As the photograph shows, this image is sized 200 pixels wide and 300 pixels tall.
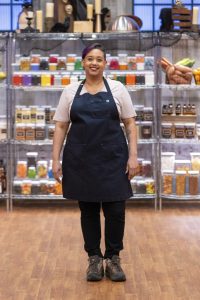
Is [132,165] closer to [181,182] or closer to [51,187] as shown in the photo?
[181,182]

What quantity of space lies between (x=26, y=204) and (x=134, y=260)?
121 inches

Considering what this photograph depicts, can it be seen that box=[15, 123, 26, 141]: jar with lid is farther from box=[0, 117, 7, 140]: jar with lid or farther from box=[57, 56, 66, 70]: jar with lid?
box=[57, 56, 66, 70]: jar with lid

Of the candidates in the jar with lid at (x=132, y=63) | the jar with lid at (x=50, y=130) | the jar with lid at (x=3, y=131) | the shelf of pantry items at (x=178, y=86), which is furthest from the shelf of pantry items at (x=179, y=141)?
the jar with lid at (x=3, y=131)

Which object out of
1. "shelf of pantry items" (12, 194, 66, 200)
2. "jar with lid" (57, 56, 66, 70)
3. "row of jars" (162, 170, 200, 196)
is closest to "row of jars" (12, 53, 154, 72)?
"jar with lid" (57, 56, 66, 70)

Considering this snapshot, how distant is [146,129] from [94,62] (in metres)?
Answer: 3.28

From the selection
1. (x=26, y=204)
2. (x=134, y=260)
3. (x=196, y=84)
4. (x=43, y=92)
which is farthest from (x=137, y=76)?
(x=134, y=260)

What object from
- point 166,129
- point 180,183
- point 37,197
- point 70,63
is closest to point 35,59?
point 70,63

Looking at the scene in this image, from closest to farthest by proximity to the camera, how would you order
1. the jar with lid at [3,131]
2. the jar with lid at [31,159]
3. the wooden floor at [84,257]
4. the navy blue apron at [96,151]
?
1. the wooden floor at [84,257]
2. the navy blue apron at [96,151]
3. the jar with lid at [3,131]
4. the jar with lid at [31,159]

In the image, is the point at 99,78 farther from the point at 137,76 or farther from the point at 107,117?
the point at 137,76

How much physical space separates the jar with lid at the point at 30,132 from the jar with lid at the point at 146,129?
1224 mm

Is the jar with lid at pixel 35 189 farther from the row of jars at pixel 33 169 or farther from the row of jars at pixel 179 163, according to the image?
the row of jars at pixel 179 163

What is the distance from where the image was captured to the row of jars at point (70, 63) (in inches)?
301

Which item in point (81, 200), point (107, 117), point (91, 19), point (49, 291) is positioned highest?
point (91, 19)

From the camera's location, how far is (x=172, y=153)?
7.78m
